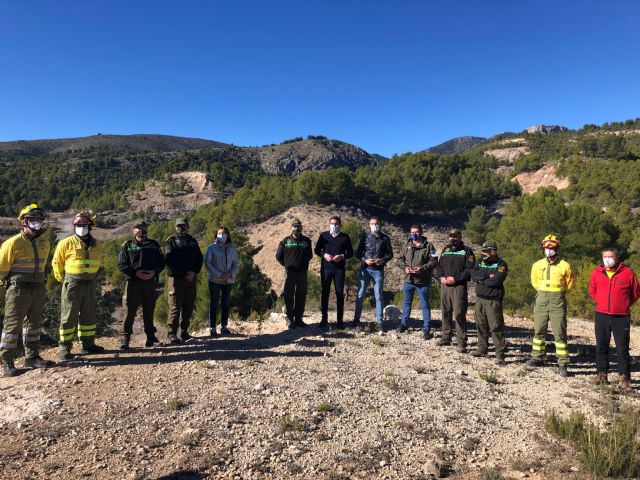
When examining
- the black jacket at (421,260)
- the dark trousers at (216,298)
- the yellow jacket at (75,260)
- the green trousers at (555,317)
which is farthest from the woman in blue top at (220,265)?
the green trousers at (555,317)

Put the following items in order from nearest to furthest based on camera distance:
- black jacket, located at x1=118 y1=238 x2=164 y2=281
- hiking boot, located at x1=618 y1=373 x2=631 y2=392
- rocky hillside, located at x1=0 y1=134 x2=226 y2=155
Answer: hiking boot, located at x1=618 y1=373 x2=631 y2=392 → black jacket, located at x1=118 y1=238 x2=164 y2=281 → rocky hillside, located at x1=0 y1=134 x2=226 y2=155

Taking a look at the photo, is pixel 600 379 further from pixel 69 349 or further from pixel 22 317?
pixel 22 317

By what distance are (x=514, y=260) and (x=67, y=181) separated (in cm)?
9220

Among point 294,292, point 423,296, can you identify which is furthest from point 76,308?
point 423,296

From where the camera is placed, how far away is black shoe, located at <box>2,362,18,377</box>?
489 centimetres

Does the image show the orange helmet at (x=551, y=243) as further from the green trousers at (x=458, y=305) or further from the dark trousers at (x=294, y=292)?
the dark trousers at (x=294, y=292)

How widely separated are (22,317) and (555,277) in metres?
7.46

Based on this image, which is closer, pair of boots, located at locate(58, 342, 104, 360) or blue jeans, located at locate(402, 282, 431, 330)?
pair of boots, located at locate(58, 342, 104, 360)

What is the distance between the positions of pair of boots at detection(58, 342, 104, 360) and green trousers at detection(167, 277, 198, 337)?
1.10m

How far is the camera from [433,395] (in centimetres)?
486

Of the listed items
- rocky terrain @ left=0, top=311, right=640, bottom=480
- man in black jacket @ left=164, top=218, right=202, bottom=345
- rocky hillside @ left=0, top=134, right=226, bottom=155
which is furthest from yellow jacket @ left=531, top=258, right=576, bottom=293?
rocky hillside @ left=0, top=134, right=226, bottom=155

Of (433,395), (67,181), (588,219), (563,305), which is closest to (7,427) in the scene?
(433,395)

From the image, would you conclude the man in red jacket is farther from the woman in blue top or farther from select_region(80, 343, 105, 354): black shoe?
select_region(80, 343, 105, 354): black shoe

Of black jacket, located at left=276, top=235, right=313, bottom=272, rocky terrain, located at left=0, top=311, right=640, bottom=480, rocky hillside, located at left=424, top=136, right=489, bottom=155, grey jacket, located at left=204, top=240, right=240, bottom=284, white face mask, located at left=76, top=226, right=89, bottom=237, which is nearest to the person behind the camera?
rocky terrain, located at left=0, top=311, right=640, bottom=480
